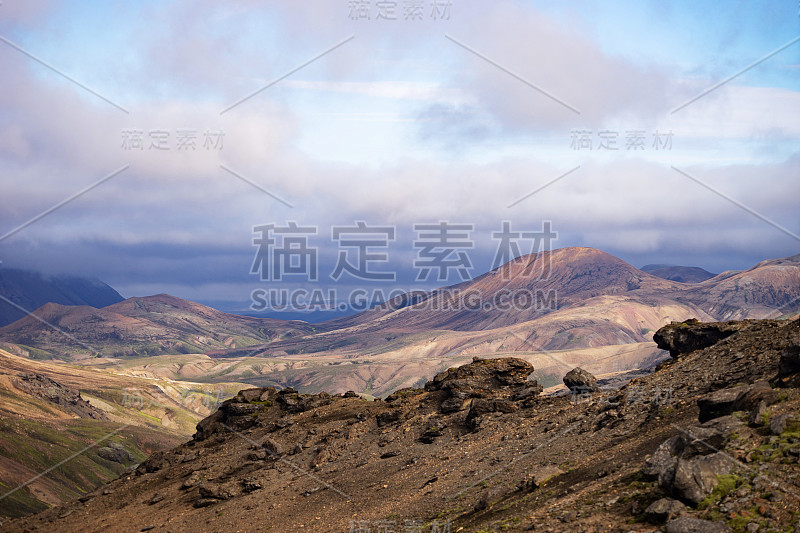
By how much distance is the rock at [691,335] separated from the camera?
52078mm

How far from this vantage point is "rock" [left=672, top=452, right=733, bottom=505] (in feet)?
77.2

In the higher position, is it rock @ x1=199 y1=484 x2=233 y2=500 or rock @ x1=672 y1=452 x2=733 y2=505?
rock @ x1=672 y1=452 x2=733 y2=505

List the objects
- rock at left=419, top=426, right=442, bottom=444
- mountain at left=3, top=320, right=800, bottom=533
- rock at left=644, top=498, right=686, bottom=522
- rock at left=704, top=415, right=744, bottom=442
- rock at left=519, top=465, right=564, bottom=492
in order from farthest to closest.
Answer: rock at left=419, top=426, right=442, bottom=444, rock at left=519, top=465, right=564, bottom=492, rock at left=704, top=415, right=744, bottom=442, mountain at left=3, top=320, right=800, bottom=533, rock at left=644, top=498, right=686, bottom=522

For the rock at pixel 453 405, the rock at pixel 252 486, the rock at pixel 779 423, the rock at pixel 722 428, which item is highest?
the rock at pixel 779 423

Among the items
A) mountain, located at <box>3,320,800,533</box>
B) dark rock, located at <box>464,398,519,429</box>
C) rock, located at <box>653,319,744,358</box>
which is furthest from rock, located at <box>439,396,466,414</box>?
rock, located at <box>653,319,744,358</box>

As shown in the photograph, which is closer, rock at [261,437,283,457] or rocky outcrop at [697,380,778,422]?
rocky outcrop at [697,380,778,422]

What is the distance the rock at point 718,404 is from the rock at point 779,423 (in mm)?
3810

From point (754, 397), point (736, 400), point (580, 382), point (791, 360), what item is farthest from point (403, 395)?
point (754, 397)

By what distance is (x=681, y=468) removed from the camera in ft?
79.9

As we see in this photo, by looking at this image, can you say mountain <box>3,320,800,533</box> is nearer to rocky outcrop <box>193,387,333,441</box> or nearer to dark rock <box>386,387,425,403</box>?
rocky outcrop <box>193,387,333,441</box>

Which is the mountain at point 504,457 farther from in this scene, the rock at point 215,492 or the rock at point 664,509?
the rock at point 215,492

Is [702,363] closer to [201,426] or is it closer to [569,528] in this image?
[569,528]

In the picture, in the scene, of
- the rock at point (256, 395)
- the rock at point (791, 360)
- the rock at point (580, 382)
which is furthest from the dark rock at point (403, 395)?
the rock at point (791, 360)

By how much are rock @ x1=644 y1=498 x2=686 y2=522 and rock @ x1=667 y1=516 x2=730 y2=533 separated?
2.13ft
